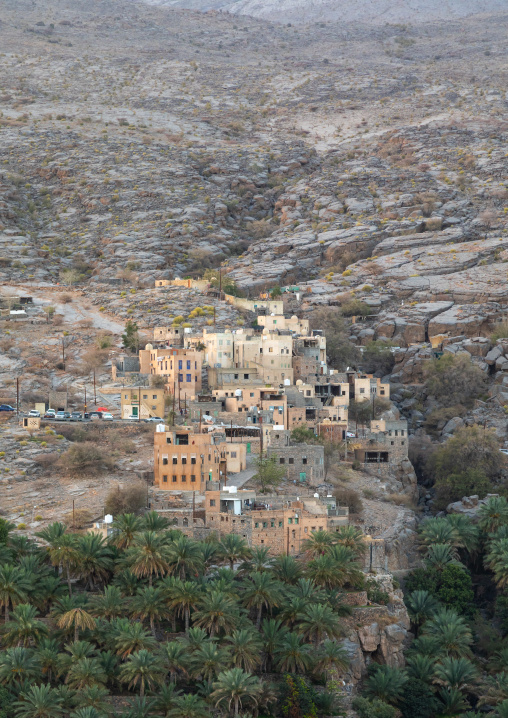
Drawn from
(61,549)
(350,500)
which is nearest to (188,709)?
(61,549)

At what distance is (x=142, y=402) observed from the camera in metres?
81.2

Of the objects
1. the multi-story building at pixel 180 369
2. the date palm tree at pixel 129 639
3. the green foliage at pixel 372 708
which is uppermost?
the multi-story building at pixel 180 369

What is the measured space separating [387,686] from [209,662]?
980 centimetres

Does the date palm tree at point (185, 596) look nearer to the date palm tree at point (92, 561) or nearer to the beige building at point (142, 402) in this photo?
the date palm tree at point (92, 561)

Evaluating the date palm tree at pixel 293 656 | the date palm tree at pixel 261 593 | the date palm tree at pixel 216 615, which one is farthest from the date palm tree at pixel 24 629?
the date palm tree at pixel 293 656

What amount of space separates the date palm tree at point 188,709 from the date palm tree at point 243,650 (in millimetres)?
2573

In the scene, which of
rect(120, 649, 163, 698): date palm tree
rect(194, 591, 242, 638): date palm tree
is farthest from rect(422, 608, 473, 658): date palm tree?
rect(120, 649, 163, 698): date palm tree

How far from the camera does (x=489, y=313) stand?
10675 cm

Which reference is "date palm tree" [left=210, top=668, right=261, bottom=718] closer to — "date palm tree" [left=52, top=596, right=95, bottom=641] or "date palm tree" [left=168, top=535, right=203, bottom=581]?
"date palm tree" [left=168, top=535, right=203, bottom=581]

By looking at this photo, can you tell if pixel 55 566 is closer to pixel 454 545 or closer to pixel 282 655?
pixel 282 655

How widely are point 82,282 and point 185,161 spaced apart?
3587 cm

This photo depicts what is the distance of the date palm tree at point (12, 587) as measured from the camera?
54750 millimetres

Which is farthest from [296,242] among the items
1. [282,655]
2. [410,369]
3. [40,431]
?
[282,655]

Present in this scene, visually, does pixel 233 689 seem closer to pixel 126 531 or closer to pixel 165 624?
pixel 165 624
